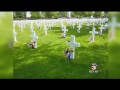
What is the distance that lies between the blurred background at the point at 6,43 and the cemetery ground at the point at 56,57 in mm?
78

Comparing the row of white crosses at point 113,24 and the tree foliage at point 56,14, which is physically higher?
the tree foliage at point 56,14

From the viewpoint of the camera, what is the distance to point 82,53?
5.72 meters

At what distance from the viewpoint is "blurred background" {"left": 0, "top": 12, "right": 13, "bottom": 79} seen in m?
5.61

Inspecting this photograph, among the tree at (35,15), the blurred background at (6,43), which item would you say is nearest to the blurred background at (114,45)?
the tree at (35,15)

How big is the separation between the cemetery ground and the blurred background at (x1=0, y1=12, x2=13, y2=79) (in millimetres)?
78

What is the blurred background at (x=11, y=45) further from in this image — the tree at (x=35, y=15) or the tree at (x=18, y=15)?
the tree at (x=35, y=15)

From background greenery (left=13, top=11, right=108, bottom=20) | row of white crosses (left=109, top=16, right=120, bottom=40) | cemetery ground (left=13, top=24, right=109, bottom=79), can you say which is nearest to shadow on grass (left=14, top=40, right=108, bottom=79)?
cemetery ground (left=13, top=24, right=109, bottom=79)

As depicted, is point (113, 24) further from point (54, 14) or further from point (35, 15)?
point (35, 15)

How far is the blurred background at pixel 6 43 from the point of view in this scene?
18.4ft

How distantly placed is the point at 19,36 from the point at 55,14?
660 mm

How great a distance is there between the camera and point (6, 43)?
5.63m

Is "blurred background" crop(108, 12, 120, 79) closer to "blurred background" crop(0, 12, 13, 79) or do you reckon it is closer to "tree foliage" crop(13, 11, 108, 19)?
"tree foliage" crop(13, 11, 108, 19)

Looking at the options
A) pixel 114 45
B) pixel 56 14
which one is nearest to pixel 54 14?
pixel 56 14
